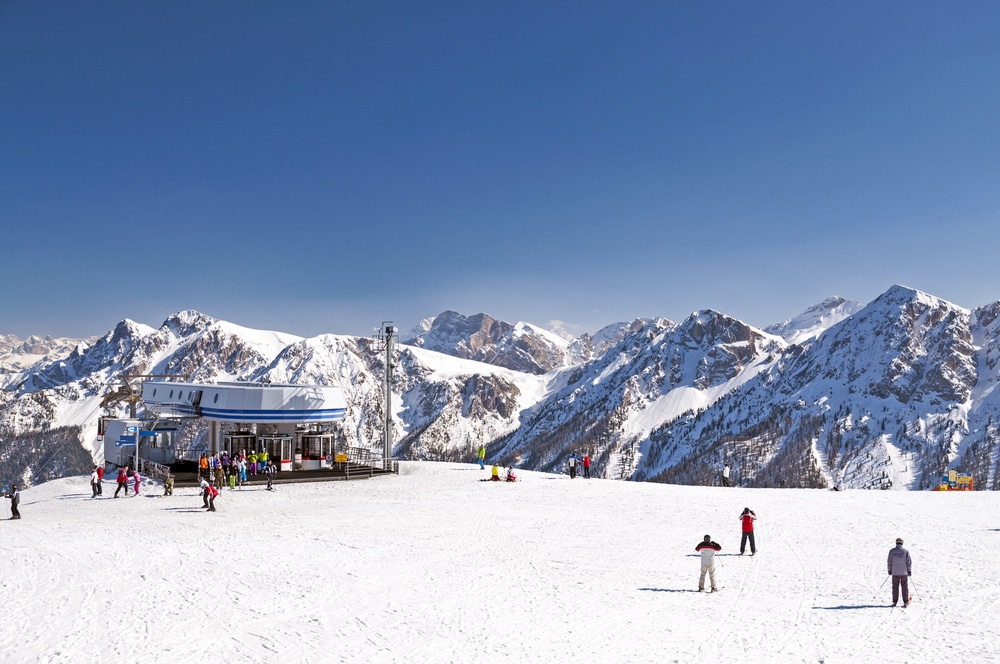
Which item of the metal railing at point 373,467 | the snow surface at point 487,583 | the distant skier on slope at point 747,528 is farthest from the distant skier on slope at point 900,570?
the metal railing at point 373,467

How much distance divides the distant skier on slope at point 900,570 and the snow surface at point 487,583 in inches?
18.1

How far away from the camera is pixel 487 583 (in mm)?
20297

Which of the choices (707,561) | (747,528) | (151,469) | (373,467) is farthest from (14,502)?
(747,528)

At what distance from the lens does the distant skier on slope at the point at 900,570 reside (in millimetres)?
17844

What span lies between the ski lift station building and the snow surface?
53.8ft

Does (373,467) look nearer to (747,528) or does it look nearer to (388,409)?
A: (388,409)

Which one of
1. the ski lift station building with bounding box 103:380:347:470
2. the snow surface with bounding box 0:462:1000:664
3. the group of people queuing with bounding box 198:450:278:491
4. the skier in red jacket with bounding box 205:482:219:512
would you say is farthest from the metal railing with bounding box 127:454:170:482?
the skier in red jacket with bounding box 205:482:219:512

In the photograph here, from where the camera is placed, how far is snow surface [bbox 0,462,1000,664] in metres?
15.3

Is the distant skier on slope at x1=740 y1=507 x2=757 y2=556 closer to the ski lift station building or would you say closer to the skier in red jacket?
the skier in red jacket

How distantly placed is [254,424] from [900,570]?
46729 mm

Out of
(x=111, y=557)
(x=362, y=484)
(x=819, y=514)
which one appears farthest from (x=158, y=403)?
(x=819, y=514)

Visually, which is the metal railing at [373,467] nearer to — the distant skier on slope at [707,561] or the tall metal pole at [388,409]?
the tall metal pole at [388,409]

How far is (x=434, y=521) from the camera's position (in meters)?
30.6

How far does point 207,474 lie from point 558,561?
2754 centimetres
